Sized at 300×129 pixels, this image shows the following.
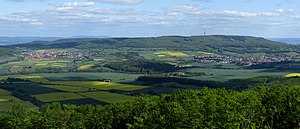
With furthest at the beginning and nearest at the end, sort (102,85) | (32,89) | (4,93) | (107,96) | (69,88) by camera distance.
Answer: (102,85)
(69,88)
(32,89)
(4,93)
(107,96)

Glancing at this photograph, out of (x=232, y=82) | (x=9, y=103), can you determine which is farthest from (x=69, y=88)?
(x=232, y=82)

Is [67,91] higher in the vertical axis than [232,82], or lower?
lower

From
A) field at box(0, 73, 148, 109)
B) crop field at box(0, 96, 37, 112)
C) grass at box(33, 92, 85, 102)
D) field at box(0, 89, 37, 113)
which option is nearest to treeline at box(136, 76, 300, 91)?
field at box(0, 73, 148, 109)

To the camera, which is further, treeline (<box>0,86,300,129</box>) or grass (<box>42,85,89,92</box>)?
grass (<box>42,85,89,92</box>)

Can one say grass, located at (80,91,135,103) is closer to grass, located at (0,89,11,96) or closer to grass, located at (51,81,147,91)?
grass, located at (51,81,147,91)

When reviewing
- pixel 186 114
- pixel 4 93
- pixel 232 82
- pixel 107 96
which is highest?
pixel 186 114

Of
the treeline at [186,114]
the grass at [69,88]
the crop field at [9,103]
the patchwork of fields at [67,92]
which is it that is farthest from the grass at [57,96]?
the treeline at [186,114]

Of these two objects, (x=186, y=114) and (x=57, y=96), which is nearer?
(x=186, y=114)

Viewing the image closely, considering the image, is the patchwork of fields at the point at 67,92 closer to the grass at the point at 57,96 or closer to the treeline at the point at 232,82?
the grass at the point at 57,96

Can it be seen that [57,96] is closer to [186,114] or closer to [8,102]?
[8,102]
